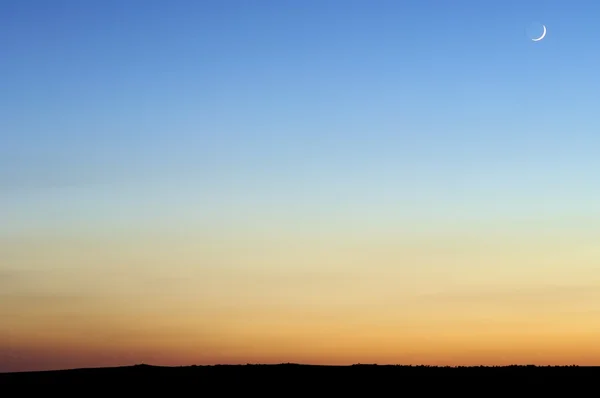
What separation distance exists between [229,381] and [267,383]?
3111mm

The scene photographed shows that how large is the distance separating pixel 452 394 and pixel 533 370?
970 centimetres

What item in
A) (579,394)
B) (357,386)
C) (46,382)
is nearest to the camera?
(579,394)

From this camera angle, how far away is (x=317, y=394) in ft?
224

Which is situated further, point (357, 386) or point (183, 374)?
point (183, 374)

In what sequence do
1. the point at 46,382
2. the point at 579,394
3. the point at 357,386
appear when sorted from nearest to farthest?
1. the point at 579,394
2. the point at 357,386
3. the point at 46,382

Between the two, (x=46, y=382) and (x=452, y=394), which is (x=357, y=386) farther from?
(x=46, y=382)

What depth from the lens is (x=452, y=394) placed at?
221 feet

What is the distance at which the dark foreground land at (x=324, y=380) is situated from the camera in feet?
226

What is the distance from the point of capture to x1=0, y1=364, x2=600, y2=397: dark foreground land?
69.0 meters

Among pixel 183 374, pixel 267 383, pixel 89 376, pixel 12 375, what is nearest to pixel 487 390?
pixel 267 383

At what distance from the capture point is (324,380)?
7288 centimetres

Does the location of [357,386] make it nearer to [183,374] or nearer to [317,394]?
[317,394]

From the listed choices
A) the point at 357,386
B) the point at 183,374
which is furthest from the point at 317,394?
the point at 183,374

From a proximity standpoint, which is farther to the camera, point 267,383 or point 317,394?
point 267,383
